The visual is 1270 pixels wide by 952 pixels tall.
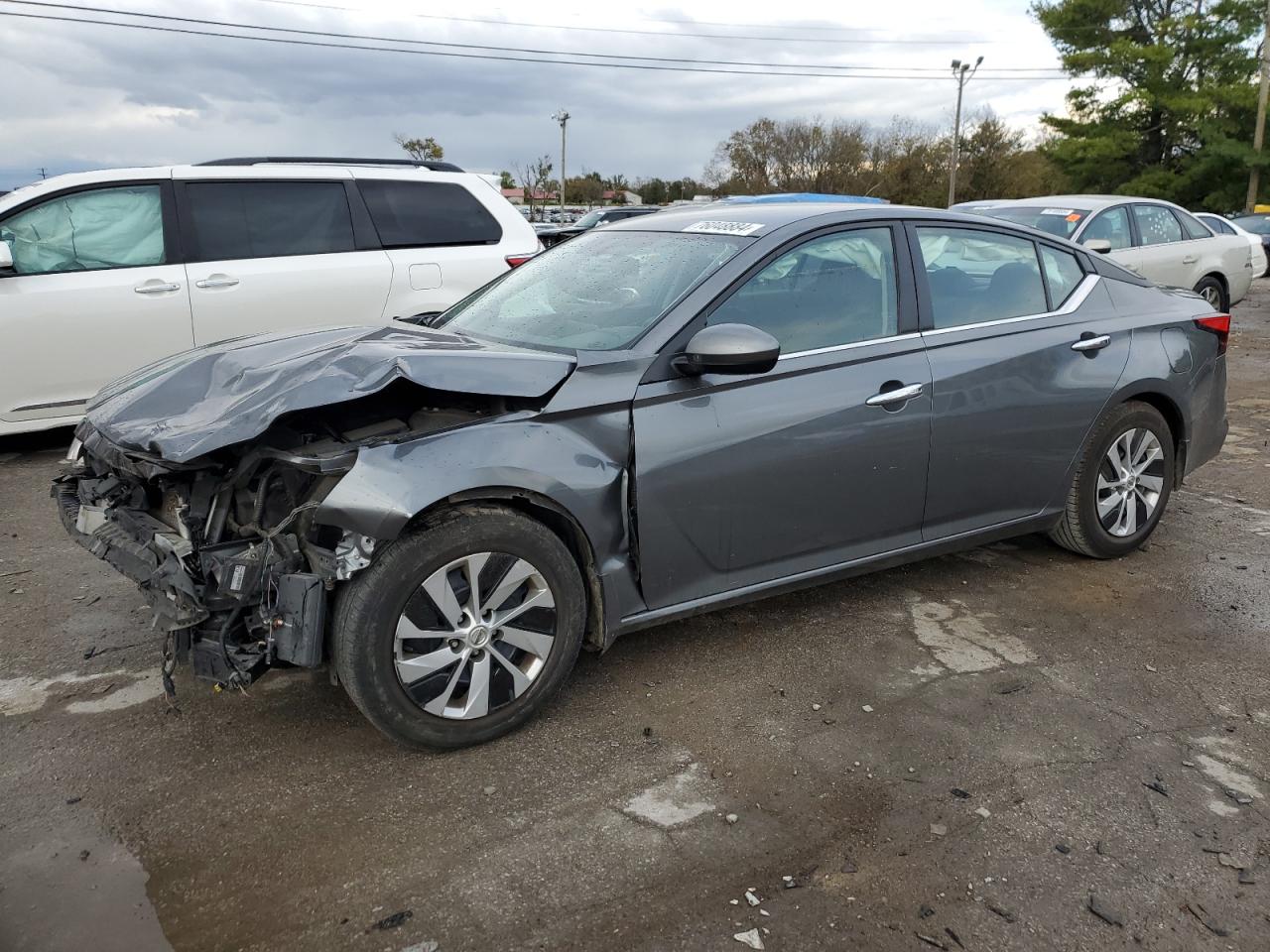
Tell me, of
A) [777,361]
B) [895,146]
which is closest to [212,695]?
[777,361]

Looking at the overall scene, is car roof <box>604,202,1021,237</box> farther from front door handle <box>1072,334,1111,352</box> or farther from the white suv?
the white suv

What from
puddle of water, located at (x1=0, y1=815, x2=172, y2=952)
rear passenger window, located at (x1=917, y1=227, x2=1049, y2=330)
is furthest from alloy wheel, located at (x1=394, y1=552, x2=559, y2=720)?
rear passenger window, located at (x1=917, y1=227, x2=1049, y2=330)

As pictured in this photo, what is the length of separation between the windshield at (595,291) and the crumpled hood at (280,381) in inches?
8.6

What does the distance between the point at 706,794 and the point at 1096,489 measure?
8.61ft

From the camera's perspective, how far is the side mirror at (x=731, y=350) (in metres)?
3.15

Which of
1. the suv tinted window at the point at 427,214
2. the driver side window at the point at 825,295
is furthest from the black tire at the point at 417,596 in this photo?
→ the suv tinted window at the point at 427,214

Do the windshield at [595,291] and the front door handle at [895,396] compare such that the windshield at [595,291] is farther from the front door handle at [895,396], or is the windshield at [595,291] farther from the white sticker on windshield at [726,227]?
the front door handle at [895,396]

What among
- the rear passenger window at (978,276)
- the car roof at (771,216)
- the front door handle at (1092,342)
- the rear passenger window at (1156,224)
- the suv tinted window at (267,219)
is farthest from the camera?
the rear passenger window at (1156,224)

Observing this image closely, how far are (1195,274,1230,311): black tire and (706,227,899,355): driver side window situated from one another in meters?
9.93

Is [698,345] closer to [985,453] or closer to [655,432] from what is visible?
[655,432]

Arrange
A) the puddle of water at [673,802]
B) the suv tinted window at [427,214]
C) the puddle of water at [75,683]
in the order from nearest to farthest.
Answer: the puddle of water at [673,802], the puddle of water at [75,683], the suv tinted window at [427,214]

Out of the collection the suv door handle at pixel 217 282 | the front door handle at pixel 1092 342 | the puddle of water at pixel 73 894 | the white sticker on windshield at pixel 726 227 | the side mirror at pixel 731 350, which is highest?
the white sticker on windshield at pixel 726 227

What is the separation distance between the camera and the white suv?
621 cm

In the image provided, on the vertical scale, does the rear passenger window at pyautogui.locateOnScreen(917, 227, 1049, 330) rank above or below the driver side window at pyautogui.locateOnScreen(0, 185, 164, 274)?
below
